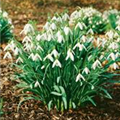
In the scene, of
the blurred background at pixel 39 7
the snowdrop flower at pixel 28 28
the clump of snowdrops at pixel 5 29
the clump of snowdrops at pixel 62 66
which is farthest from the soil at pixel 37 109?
the blurred background at pixel 39 7

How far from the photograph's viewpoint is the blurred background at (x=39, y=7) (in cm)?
952

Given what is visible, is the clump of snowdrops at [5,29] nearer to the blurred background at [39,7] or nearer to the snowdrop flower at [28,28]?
the snowdrop flower at [28,28]

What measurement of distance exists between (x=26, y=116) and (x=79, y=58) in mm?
942

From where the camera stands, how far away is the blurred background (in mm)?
9523

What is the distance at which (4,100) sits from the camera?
4273 millimetres

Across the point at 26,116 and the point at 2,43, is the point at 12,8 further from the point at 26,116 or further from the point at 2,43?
the point at 26,116

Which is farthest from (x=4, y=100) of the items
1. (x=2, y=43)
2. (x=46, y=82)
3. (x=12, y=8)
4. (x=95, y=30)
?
(x=12, y=8)

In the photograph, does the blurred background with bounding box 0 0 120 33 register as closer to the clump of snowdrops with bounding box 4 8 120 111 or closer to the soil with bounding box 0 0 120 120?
the soil with bounding box 0 0 120 120

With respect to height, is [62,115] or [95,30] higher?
[95,30]

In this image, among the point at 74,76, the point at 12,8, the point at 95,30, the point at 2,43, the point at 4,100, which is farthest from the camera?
the point at 12,8

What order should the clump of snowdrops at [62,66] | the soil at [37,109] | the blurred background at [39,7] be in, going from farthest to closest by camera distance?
the blurred background at [39,7] < the soil at [37,109] < the clump of snowdrops at [62,66]

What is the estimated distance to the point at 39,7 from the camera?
10.6 metres

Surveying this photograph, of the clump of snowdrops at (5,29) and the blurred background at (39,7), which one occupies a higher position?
the blurred background at (39,7)

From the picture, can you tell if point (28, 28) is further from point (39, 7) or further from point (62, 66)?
point (39, 7)
